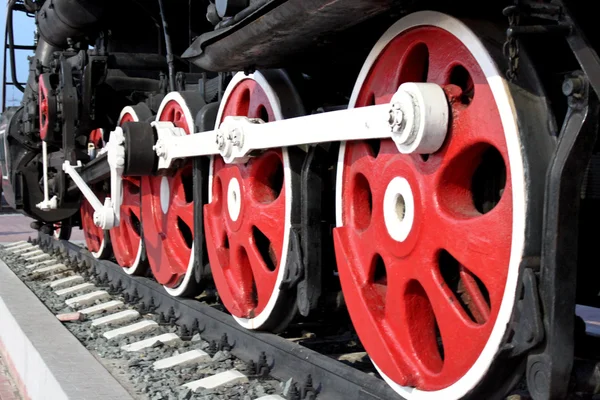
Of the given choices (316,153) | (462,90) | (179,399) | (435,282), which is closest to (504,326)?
(435,282)

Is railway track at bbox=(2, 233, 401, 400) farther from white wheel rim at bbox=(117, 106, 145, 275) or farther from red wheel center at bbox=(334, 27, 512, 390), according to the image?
red wheel center at bbox=(334, 27, 512, 390)

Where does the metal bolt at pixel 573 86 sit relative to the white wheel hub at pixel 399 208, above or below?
above

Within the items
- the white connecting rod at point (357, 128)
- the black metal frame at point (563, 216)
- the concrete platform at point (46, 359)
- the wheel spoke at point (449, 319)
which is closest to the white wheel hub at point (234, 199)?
the white connecting rod at point (357, 128)

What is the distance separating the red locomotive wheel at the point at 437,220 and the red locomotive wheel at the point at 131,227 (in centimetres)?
252

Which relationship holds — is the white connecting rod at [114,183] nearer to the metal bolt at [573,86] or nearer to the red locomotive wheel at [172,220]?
the red locomotive wheel at [172,220]

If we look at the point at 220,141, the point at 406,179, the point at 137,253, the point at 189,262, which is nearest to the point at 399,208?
the point at 406,179

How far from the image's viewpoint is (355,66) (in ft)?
9.39

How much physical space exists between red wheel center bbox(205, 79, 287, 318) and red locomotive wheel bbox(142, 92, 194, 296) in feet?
1.29

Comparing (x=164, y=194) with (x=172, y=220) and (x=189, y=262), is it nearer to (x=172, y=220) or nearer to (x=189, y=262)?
(x=172, y=220)

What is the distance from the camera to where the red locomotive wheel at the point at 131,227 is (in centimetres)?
472

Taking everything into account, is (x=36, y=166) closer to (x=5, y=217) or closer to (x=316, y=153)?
(x=316, y=153)

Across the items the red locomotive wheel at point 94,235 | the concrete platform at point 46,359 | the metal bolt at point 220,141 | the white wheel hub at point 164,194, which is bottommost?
the concrete platform at point 46,359

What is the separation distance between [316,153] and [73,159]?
295 centimetres

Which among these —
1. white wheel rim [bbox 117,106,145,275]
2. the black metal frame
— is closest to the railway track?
white wheel rim [bbox 117,106,145,275]
